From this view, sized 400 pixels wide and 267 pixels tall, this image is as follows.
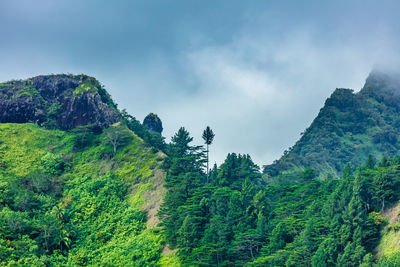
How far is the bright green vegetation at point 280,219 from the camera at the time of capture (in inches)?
1780

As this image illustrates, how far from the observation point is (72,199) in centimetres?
6850

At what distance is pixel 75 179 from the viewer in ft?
242

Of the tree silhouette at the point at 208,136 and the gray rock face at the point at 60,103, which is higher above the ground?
the gray rock face at the point at 60,103

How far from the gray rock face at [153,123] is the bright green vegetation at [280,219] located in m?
51.0

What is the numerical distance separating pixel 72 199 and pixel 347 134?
7755cm

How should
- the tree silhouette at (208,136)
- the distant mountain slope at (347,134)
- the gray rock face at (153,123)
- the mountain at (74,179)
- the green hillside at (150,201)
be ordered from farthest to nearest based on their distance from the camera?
the gray rock face at (153,123) → the distant mountain slope at (347,134) → the tree silhouette at (208,136) → the mountain at (74,179) → the green hillside at (150,201)

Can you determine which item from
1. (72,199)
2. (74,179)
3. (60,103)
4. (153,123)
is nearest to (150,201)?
(72,199)

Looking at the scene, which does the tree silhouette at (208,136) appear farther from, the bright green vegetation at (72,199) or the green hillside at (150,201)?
the bright green vegetation at (72,199)

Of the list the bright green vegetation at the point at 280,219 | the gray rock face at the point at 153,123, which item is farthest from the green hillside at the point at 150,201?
the gray rock face at the point at 153,123

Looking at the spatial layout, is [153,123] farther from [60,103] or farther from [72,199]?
[72,199]

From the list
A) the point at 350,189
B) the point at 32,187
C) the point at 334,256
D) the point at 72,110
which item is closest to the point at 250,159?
the point at 350,189

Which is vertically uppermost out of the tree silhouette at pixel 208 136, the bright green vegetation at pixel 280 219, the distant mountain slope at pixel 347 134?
the distant mountain slope at pixel 347 134

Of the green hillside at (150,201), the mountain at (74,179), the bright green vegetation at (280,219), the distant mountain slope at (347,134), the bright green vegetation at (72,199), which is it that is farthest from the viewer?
the distant mountain slope at (347,134)

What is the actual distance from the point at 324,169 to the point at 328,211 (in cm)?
6155
